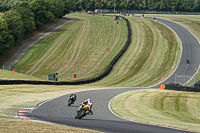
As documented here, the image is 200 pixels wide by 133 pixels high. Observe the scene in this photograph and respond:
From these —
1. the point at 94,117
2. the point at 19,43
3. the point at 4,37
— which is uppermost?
the point at 94,117

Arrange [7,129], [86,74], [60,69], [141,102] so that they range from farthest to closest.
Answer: [60,69] → [86,74] → [141,102] → [7,129]

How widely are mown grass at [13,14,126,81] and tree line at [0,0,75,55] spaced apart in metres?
5.64

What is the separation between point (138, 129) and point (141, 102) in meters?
15.7

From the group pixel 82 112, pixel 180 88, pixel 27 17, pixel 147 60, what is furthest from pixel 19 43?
pixel 82 112

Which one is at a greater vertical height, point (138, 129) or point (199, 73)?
point (138, 129)

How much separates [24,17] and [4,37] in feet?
58.9

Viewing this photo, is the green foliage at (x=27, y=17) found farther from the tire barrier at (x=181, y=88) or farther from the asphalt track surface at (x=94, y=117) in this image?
the asphalt track surface at (x=94, y=117)

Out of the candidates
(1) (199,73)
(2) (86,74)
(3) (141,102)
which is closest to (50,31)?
(2) (86,74)

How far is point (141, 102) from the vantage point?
110 feet

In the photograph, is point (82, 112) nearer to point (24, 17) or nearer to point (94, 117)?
point (94, 117)

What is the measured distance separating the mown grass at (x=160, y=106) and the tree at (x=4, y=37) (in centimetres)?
5423

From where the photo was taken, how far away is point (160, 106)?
32.2 m

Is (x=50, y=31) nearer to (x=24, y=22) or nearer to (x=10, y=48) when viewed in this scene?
(x=24, y=22)

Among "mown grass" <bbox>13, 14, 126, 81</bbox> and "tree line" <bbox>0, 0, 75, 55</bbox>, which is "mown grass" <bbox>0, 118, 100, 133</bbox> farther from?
"tree line" <bbox>0, 0, 75, 55</bbox>
